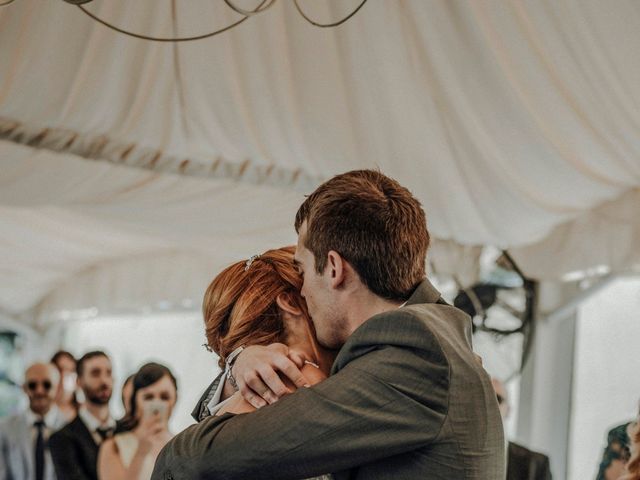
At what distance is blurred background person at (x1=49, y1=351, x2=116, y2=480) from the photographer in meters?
5.03

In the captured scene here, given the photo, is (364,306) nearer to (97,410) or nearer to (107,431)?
(107,431)

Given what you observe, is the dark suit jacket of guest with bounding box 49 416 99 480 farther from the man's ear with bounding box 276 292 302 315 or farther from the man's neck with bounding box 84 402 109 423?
the man's ear with bounding box 276 292 302 315

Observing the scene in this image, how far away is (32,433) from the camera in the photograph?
6703mm

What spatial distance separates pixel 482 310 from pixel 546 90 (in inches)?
95.5

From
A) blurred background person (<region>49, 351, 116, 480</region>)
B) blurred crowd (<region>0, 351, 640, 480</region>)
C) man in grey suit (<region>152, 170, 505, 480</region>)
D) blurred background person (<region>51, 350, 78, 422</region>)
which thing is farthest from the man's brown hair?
blurred background person (<region>51, 350, 78, 422</region>)

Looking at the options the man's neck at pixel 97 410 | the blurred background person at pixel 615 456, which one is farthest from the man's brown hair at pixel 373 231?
the man's neck at pixel 97 410

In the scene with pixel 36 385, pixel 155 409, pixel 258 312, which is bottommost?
pixel 258 312

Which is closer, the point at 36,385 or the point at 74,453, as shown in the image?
the point at 74,453

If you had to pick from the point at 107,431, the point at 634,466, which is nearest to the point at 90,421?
the point at 107,431

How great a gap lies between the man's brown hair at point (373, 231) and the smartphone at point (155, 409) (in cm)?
342

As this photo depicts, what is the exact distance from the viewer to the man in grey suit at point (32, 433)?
255 inches

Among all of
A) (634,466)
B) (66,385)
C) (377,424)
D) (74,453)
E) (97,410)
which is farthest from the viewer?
(66,385)

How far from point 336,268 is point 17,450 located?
5.40 m

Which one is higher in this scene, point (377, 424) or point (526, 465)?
point (526, 465)
